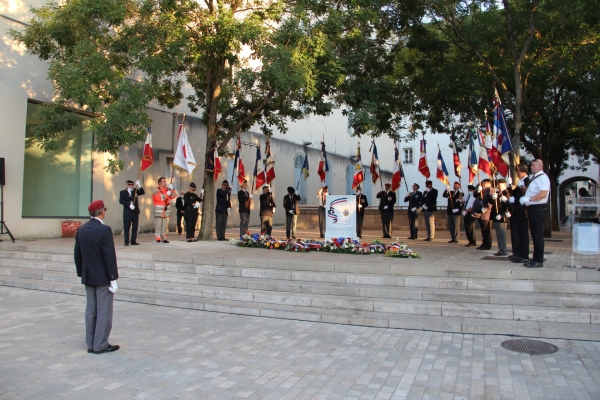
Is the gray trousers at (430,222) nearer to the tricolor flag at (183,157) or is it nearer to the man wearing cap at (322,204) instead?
the man wearing cap at (322,204)

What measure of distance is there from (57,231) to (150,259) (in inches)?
265

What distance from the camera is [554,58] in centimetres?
1620

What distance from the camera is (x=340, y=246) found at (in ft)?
39.2

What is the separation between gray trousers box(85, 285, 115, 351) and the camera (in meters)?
5.98

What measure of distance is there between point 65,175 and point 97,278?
1314 centimetres

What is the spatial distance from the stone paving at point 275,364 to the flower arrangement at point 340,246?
4.09m

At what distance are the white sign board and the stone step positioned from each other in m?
4.91

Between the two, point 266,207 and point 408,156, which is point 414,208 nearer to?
point 266,207

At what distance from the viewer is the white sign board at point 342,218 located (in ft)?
42.6

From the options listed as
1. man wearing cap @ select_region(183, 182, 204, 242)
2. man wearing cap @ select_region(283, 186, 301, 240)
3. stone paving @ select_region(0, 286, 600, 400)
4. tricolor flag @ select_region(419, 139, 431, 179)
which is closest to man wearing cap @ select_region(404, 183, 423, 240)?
tricolor flag @ select_region(419, 139, 431, 179)

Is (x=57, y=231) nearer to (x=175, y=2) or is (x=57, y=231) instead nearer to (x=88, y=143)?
(x=88, y=143)

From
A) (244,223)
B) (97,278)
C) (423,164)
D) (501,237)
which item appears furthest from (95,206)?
(423,164)

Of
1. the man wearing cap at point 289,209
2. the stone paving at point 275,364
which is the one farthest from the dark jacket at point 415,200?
the stone paving at point 275,364

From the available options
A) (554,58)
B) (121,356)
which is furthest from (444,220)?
(121,356)
